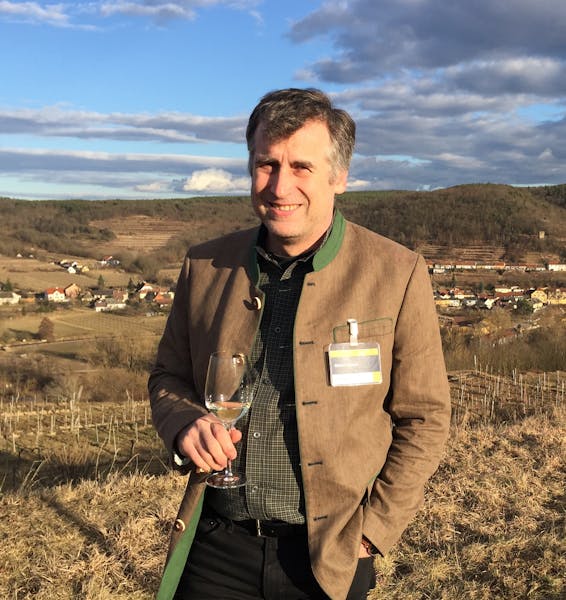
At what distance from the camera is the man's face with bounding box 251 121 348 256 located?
191cm

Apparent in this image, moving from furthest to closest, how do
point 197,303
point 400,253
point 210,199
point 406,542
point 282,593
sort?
point 210,199 → point 406,542 → point 197,303 → point 400,253 → point 282,593

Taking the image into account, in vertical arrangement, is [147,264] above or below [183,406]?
below

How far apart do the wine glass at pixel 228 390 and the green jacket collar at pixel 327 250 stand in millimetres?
315

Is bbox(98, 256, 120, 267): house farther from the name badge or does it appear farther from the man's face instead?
the name badge

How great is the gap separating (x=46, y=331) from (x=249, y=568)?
43.4 meters

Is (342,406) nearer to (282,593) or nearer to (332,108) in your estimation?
(282,593)

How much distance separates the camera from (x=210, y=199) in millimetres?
99312

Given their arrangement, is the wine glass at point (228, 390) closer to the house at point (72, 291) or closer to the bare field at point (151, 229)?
the house at point (72, 291)

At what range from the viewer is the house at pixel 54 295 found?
54.8 metres

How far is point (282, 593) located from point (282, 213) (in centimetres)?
103

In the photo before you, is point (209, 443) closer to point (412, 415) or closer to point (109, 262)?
point (412, 415)

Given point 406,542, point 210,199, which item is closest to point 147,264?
point 210,199

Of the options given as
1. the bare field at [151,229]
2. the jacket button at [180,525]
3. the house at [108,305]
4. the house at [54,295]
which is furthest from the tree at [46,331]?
the jacket button at [180,525]

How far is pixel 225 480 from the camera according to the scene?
6.09 feet
